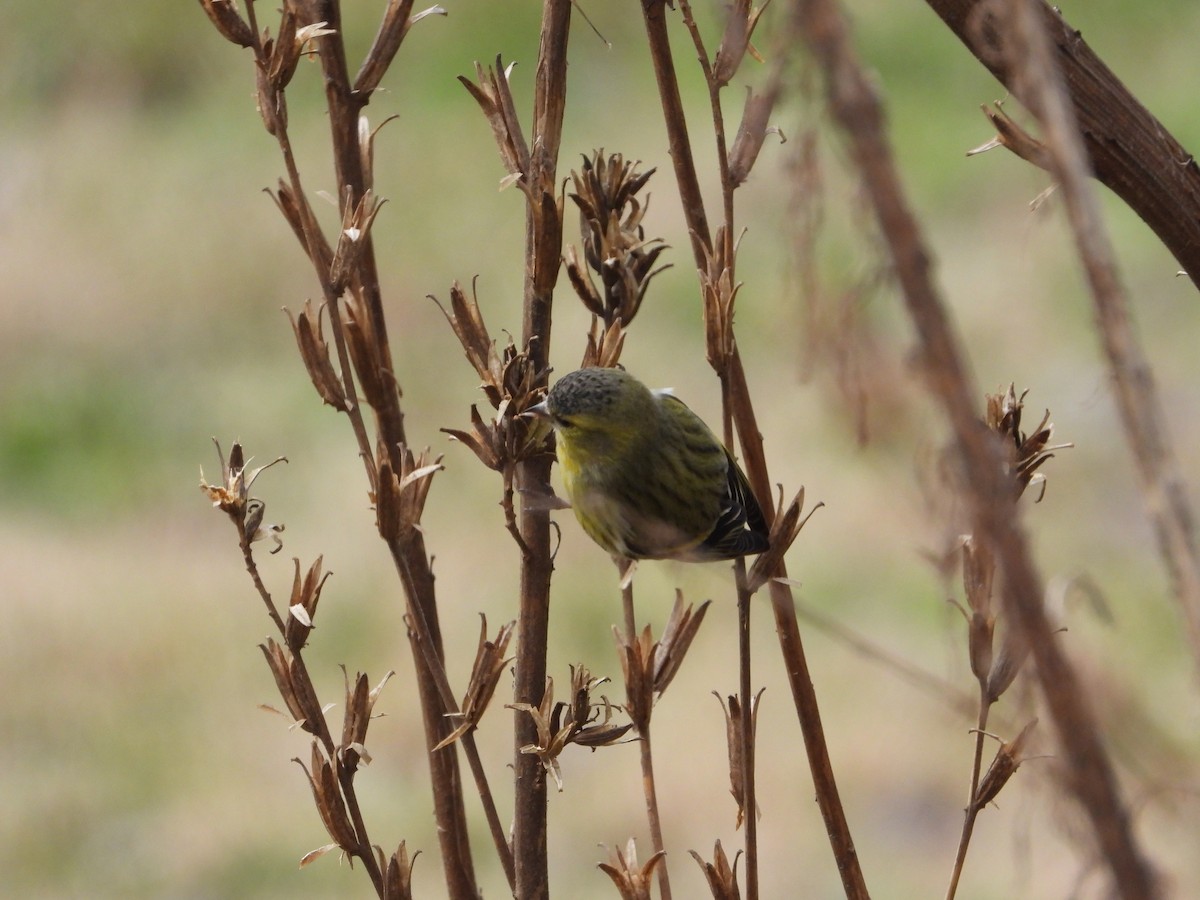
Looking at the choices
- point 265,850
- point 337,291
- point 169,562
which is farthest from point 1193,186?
point 169,562

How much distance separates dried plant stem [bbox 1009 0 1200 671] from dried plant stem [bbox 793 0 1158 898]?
37 millimetres

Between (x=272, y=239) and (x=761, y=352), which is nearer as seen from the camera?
(x=761, y=352)

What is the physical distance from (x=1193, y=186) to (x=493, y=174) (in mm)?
4450

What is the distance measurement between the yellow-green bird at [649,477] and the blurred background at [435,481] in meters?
0.38

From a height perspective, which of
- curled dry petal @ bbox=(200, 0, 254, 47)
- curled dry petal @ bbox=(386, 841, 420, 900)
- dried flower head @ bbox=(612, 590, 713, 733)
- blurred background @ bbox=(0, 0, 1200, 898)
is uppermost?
blurred background @ bbox=(0, 0, 1200, 898)

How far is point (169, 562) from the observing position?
357 centimetres

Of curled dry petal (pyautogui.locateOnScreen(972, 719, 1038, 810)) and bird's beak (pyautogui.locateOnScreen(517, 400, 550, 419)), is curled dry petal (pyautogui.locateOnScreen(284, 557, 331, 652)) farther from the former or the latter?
curled dry petal (pyautogui.locateOnScreen(972, 719, 1038, 810))

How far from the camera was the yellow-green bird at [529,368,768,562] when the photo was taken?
4.31 feet

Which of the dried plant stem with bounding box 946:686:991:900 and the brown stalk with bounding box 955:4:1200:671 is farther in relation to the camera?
the dried plant stem with bounding box 946:686:991:900

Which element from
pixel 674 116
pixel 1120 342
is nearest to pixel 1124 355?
pixel 1120 342

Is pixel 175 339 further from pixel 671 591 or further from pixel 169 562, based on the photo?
pixel 671 591

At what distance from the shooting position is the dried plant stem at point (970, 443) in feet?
1.17

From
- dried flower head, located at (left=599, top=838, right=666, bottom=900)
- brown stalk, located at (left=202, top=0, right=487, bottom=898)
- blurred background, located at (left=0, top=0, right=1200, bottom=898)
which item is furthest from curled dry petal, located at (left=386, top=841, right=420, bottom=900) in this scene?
blurred background, located at (left=0, top=0, right=1200, bottom=898)

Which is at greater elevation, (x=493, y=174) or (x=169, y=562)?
(x=493, y=174)
